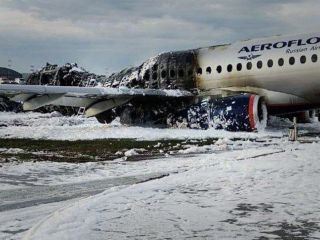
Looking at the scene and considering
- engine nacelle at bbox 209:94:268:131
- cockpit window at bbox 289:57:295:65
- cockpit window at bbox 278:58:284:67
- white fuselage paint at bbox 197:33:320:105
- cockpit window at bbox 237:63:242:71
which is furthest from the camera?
cockpit window at bbox 237:63:242:71

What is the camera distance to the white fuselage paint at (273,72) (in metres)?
18.5

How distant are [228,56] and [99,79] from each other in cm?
868

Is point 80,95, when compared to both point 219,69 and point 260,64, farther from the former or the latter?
point 260,64

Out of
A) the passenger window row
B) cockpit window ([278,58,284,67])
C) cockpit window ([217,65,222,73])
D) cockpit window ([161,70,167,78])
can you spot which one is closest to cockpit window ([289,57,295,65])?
the passenger window row

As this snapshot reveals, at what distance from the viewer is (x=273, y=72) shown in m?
19.1

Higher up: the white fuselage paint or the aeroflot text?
the aeroflot text

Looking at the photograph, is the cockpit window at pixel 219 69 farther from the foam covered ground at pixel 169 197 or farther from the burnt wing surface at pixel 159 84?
the foam covered ground at pixel 169 197

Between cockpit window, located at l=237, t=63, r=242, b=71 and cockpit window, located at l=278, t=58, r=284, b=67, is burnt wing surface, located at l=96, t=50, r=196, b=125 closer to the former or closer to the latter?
cockpit window, located at l=237, t=63, r=242, b=71

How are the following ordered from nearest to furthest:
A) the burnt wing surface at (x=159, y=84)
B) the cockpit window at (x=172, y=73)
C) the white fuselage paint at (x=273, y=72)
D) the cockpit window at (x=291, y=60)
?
the white fuselage paint at (x=273, y=72)
the cockpit window at (x=291, y=60)
the burnt wing surface at (x=159, y=84)
the cockpit window at (x=172, y=73)

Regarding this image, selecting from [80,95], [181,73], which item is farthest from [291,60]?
[80,95]

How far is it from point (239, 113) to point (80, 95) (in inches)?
Result: 245

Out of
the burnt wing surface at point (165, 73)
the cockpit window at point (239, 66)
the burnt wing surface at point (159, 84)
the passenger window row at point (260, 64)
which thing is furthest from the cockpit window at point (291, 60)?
the burnt wing surface at point (165, 73)

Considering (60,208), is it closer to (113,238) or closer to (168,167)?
(113,238)

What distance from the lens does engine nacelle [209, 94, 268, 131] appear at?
17531 millimetres
